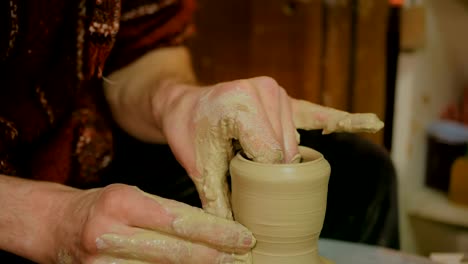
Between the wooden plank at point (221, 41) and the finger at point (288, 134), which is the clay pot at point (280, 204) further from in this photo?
the wooden plank at point (221, 41)

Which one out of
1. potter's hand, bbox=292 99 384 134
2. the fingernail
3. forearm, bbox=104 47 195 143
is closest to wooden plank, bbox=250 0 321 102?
forearm, bbox=104 47 195 143

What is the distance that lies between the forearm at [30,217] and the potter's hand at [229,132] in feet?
0.69

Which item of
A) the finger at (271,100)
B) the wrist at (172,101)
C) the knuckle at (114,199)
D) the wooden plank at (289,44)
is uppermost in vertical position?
the finger at (271,100)

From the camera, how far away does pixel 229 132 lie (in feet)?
2.94

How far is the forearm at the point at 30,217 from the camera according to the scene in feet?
2.97

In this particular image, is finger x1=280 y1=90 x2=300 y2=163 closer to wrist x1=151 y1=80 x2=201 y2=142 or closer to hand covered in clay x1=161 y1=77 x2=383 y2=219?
hand covered in clay x1=161 y1=77 x2=383 y2=219

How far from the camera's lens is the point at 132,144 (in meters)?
1.52

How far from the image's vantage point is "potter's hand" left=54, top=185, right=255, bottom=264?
2.65 feet

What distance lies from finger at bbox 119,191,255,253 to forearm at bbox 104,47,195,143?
0.50 meters

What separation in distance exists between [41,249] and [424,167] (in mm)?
1819

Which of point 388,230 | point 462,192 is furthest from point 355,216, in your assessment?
point 462,192

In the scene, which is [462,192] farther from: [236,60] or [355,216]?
[236,60]

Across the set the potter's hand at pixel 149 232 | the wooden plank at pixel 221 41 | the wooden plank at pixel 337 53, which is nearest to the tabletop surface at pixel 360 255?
the potter's hand at pixel 149 232

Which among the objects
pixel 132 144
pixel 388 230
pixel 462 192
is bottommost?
pixel 462 192
